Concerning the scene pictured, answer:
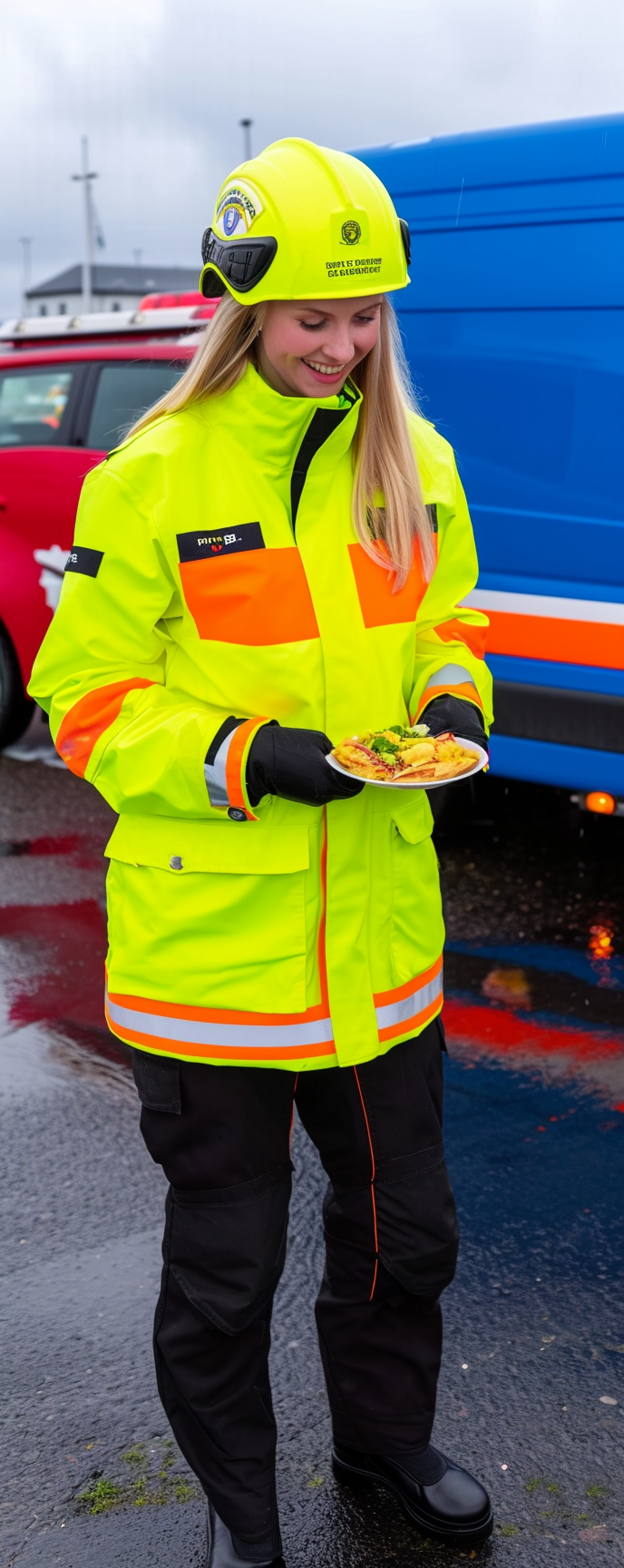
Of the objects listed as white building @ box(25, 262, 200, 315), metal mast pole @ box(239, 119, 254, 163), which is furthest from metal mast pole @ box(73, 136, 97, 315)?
white building @ box(25, 262, 200, 315)

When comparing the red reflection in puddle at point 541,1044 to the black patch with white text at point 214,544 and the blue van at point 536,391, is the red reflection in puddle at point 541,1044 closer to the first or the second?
the blue van at point 536,391

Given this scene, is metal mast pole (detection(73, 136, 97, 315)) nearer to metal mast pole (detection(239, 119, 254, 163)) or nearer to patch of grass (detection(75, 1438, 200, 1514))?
metal mast pole (detection(239, 119, 254, 163))

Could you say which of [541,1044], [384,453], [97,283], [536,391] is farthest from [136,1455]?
[97,283]

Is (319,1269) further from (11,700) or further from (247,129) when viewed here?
(247,129)

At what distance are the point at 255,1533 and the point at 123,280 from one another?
96.4 meters

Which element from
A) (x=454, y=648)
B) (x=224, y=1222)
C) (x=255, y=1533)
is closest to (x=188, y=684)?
(x=454, y=648)

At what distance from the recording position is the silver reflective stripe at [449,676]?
7.22 ft

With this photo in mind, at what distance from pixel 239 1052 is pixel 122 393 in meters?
4.92

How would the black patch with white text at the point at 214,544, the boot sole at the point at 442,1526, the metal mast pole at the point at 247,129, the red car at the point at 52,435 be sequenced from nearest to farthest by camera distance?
the black patch with white text at the point at 214,544, the boot sole at the point at 442,1526, the red car at the point at 52,435, the metal mast pole at the point at 247,129

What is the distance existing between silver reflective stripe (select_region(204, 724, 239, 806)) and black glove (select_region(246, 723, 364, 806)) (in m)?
0.03

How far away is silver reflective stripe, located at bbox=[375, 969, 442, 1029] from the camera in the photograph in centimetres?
210

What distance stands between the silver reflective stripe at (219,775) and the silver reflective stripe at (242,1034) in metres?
0.33

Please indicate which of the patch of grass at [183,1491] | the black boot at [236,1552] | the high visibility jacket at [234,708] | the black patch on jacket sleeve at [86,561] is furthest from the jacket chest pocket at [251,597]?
the patch of grass at [183,1491]

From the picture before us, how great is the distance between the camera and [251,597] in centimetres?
192
